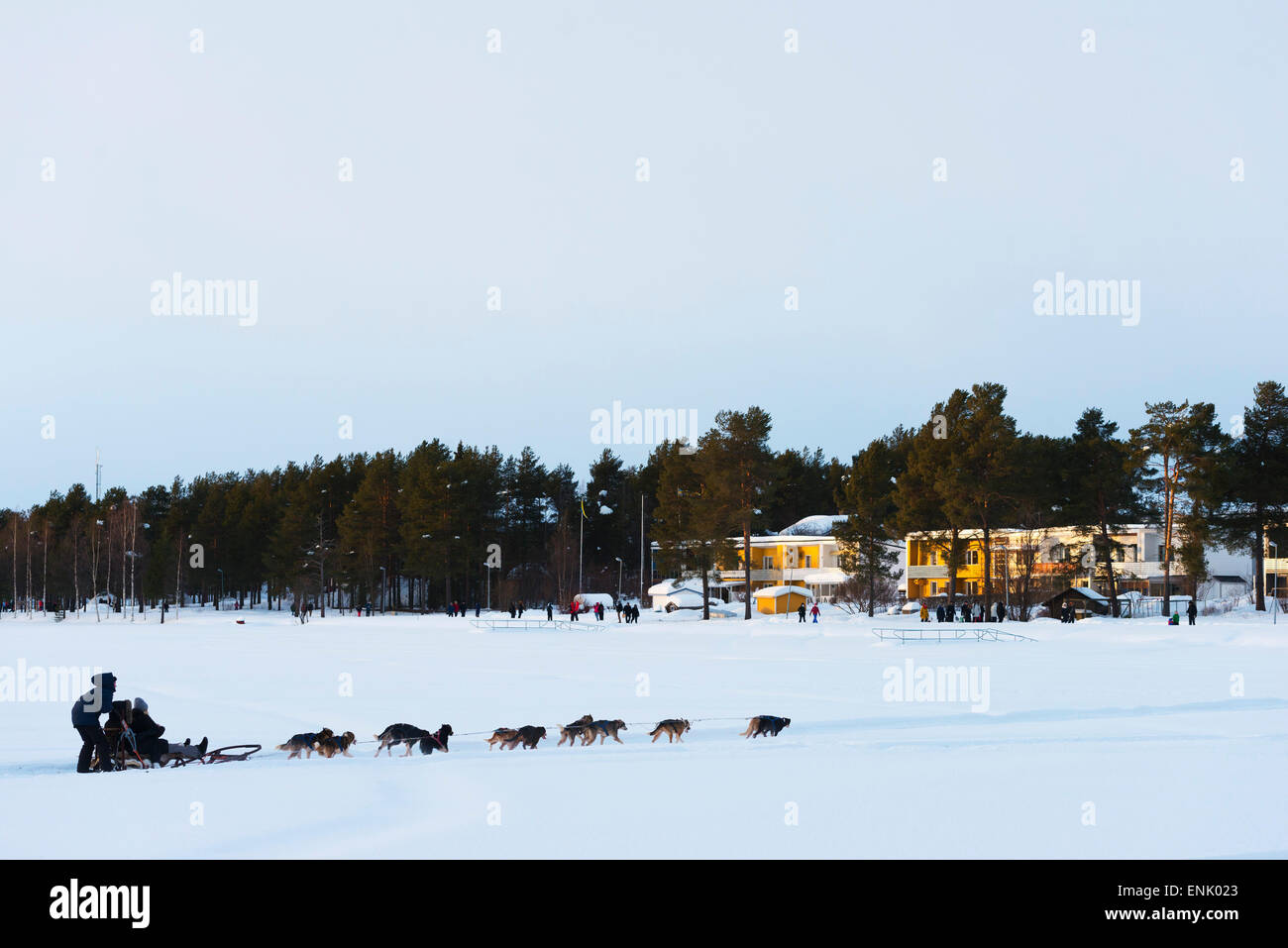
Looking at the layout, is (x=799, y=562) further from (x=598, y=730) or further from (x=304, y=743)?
(x=304, y=743)

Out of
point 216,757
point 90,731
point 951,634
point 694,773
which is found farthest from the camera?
point 951,634

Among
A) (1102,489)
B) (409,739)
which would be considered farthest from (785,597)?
(409,739)

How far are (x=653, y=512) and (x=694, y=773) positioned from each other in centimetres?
6852

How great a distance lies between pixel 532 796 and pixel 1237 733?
9255 millimetres

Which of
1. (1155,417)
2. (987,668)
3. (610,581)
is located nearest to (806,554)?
(610,581)

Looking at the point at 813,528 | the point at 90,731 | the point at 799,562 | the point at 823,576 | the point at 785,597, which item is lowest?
the point at 785,597

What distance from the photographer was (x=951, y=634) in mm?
41688

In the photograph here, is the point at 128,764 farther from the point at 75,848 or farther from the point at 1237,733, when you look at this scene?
the point at 1237,733

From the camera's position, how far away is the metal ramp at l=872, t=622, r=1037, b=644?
3856 cm

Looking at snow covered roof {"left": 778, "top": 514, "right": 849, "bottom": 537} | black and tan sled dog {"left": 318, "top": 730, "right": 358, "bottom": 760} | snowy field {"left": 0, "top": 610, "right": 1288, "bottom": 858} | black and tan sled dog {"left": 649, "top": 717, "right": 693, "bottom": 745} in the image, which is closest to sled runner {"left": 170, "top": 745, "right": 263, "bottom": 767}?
snowy field {"left": 0, "top": 610, "right": 1288, "bottom": 858}

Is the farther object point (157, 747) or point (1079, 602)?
point (1079, 602)

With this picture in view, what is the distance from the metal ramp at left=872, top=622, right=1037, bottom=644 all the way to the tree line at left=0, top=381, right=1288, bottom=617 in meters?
9.98

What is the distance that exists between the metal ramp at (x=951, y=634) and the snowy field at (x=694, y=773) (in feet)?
46.9
